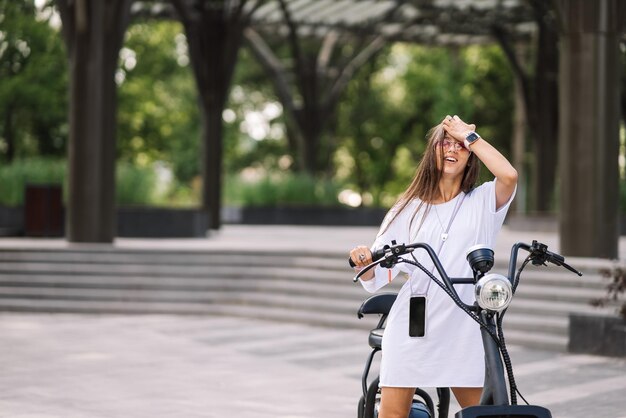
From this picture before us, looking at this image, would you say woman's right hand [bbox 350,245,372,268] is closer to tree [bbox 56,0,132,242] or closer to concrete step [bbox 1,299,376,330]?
concrete step [bbox 1,299,376,330]

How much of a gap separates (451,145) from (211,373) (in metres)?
5.48

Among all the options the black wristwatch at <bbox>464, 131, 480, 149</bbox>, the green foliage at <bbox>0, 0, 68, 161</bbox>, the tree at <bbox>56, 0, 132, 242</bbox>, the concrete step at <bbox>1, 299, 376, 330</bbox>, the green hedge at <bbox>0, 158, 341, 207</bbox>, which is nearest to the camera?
the black wristwatch at <bbox>464, 131, 480, 149</bbox>

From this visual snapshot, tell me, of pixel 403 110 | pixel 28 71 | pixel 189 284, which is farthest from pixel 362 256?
pixel 403 110

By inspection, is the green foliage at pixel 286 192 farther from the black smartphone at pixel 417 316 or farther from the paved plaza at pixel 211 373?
the black smartphone at pixel 417 316

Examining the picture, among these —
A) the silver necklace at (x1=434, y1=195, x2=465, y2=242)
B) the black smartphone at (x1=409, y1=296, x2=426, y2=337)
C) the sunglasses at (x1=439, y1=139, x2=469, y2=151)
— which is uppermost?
the sunglasses at (x1=439, y1=139, x2=469, y2=151)

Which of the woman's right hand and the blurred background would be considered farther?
the blurred background

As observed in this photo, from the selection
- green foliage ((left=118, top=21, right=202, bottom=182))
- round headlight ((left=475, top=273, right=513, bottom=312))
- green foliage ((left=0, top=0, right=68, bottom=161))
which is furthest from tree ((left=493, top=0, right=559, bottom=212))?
round headlight ((left=475, top=273, right=513, bottom=312))

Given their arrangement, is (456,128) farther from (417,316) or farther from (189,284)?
(189,284)

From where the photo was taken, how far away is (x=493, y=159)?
4.49 m

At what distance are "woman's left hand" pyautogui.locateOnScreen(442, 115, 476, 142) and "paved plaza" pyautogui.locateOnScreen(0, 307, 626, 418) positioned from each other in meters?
3.63

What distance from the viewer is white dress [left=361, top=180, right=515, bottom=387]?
14.4 ft

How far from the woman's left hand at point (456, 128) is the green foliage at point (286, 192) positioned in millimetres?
28560

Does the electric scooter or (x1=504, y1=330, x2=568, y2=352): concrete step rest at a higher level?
the electric scooter

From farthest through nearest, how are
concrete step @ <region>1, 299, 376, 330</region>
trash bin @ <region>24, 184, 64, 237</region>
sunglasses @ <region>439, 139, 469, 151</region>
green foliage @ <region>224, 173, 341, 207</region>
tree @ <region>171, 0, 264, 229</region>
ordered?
green foliage @ <region>224, 173, 341, 207</region>
tree @ <region>171, 0, 264, 229</region>
trash bin @ <region>24, 184, 64, 237</region>
concrete step @ <region>1, 299, 376, 330</region>
sunglasses @ <region>439, 139, 469, 151</region>
